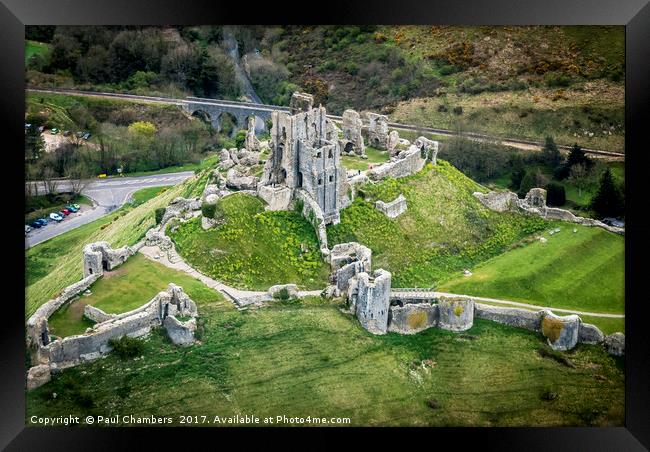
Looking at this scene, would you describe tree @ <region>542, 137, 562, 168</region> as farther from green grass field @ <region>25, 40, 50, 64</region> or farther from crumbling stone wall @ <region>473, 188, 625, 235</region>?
green grass field @ <region>25, 40, 50, 64</region>

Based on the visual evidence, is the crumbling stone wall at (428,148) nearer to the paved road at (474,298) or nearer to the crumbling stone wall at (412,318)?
the paved road at (474,298)

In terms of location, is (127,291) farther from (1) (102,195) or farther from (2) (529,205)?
(2) (529,205)

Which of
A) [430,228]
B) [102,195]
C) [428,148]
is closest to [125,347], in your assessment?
[102,195]

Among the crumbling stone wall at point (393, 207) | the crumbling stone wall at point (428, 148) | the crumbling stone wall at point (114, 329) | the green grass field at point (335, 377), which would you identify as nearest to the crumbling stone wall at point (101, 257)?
the crumbling stone wall at point (114, 329)

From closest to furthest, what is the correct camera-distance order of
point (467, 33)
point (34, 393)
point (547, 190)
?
point (34, 393) < point (467, 33) < point (547, 190)
